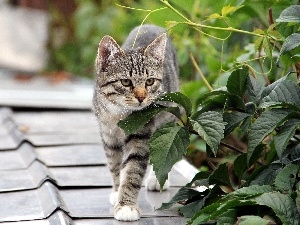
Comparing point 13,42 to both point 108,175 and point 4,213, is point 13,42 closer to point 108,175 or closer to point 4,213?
point 108,175

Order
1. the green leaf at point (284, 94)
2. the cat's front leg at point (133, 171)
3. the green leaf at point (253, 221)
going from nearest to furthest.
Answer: the green leaf at point (253, 221), the green leaf at point (284, 94), the cat's front leg at point (133, 171)

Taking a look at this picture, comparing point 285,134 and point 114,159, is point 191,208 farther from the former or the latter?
point 114,159

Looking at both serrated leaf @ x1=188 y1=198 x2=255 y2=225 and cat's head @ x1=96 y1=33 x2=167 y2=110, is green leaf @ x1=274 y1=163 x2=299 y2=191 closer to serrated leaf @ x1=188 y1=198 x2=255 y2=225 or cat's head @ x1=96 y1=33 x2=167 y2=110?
serrated leaf @ x1=188 y1=198 x2=255 y2=225

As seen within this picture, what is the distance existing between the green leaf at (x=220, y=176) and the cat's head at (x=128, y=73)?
50 cm

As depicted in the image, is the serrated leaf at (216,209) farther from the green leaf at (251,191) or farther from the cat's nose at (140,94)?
the cat's nose at (140,94)

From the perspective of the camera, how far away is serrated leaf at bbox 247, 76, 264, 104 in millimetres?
3082

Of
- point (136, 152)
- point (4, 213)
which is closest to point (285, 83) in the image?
point (136, 152)

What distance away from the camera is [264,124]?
2.87 metres

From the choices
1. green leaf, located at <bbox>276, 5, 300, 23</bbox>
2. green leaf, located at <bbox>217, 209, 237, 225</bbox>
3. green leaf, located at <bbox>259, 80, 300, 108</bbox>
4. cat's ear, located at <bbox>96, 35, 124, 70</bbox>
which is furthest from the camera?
cat's ear, located at <bbox>96, 35, 124, 70</bbox>

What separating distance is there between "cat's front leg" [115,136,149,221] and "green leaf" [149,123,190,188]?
1.25 ft

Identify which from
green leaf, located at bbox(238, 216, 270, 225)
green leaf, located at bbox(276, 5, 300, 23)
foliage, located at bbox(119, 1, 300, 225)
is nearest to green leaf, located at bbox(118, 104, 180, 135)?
foliage, located at bbox(119, 1, 300, 225)

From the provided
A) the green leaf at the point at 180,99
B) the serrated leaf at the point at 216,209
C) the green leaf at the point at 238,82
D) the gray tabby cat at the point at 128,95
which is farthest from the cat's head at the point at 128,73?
the serrated leaf at the point at 216,209

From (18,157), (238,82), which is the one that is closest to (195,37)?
(18,157)

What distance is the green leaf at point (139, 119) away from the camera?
→ 308 centimetres
